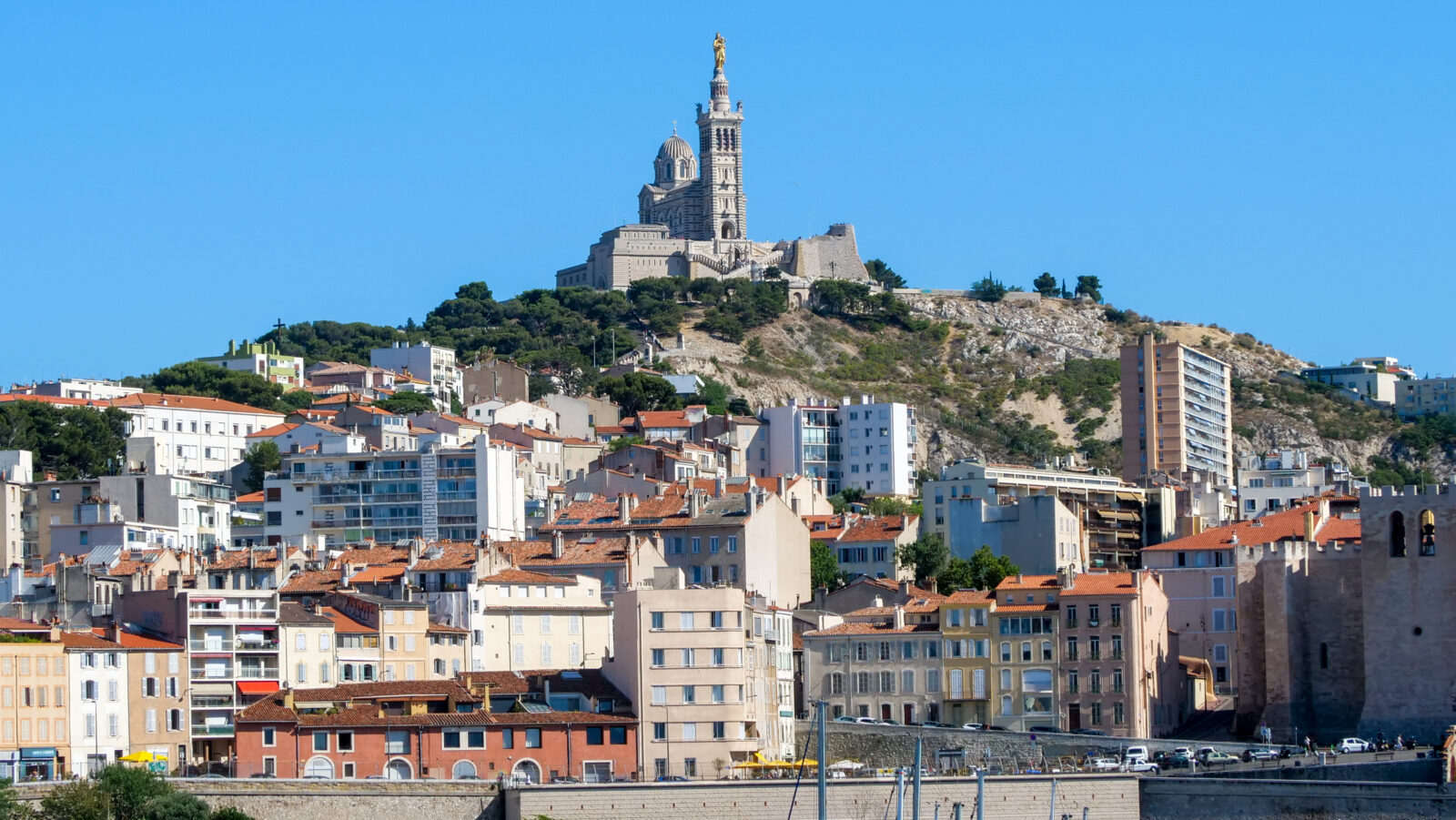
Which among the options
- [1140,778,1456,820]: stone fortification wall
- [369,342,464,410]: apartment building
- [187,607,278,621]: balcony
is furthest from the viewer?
[369,342,464,410]: apartment building

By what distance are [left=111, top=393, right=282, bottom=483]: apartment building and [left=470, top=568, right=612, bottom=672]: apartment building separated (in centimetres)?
5117

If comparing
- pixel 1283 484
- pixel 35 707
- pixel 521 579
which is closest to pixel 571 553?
pixel 521 579

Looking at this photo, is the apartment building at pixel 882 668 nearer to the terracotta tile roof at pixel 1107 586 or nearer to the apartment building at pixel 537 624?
the terracotta tile roof at pixel 1107 586

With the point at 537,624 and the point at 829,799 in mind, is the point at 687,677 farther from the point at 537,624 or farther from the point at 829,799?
the point at 537,624

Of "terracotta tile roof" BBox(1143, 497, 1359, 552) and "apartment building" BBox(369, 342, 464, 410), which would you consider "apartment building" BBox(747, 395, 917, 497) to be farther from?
"terracotta tile roof" BBox(1143, 497, 1359, 552)

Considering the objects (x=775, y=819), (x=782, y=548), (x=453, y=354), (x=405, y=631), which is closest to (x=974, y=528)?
(x=782, y=548)

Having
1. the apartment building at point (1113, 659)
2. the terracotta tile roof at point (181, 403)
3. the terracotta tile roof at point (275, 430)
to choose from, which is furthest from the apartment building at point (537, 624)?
the terracotta tile roof at point (181, 403)

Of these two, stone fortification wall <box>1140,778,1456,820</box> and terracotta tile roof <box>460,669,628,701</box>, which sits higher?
terracotta tile roof <box>460,669,628,701</box>

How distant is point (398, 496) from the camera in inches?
4722

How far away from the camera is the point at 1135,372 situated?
579ft

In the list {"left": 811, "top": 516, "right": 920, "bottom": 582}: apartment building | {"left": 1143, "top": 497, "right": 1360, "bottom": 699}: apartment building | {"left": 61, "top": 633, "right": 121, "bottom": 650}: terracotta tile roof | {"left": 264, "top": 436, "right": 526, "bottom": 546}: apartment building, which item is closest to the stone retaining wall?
{"left": 1143, "top": 497, "right": 1360, "bottom": 699}: apartment building

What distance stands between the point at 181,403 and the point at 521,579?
62.0 metres

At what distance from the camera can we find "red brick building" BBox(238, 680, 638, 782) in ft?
245

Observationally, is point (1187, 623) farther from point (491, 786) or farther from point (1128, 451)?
point (1128, 451)
